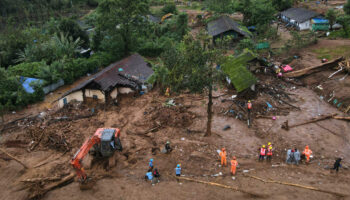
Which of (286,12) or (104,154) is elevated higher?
(286,12)

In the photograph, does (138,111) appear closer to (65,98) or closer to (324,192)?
(65,98)

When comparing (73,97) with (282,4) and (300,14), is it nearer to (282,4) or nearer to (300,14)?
(300,14)

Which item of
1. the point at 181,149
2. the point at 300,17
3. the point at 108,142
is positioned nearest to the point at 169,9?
the point at 300,17

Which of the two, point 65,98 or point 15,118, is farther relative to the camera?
point 65,98

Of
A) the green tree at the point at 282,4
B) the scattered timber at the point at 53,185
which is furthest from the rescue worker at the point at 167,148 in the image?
the green tree at the point at 282,4

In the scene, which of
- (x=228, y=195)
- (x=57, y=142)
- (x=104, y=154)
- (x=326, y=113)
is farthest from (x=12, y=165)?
(x=326, y=113)

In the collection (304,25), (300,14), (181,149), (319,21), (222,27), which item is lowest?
(181,149)
